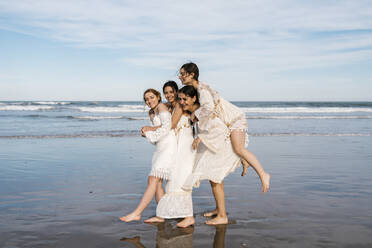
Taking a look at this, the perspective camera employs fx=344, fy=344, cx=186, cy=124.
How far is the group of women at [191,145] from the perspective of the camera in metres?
3.66

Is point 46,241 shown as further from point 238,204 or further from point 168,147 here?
point 238,204

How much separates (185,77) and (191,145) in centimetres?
77

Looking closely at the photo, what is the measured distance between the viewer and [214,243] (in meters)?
3.22

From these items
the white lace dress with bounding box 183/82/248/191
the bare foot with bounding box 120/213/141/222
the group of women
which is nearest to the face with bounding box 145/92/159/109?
the group of women

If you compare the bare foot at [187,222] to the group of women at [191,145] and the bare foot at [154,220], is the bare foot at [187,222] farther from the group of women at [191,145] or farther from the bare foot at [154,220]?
the bare foot at [154,220]

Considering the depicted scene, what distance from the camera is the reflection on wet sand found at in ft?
10.5

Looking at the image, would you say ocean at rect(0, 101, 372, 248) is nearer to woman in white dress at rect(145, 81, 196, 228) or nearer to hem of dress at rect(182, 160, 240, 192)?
woman in white dress at rect(145, 81, 196, 228)

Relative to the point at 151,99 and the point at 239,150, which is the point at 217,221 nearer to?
the point at 239,150

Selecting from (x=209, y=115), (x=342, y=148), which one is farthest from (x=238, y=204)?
(x=342, y=148)

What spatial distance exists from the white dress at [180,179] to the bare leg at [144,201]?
0.14 metres

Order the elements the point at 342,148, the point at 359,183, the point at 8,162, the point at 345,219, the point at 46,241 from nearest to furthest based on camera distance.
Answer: the point at 46,241 → the point at 345,219 → the point at 359,183 → the point at 8,162 → the point at 342,148

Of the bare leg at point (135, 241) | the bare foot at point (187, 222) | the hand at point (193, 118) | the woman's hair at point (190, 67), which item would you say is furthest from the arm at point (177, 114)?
the bare leg at point (135, 241)

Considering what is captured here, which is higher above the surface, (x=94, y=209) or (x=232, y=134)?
(x=232, y=134)

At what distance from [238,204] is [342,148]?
6.11 meters
